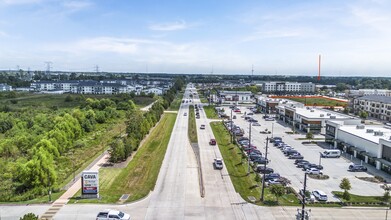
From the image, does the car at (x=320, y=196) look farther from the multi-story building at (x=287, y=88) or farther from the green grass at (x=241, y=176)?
the multi-story building at (x=287, y=88)

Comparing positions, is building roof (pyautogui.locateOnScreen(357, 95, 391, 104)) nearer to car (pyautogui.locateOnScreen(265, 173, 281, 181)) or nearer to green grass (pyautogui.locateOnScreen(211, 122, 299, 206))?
green grass (pyautogui.locateOnScreen(211, 122, 299, 206))

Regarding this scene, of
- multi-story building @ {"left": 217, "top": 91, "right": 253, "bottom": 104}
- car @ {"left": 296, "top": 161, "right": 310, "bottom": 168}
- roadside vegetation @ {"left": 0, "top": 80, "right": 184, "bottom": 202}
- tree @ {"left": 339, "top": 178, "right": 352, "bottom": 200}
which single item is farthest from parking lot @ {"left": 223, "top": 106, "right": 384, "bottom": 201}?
multi-story building @ {"left": 217, "top": 91, "right": 253, "bottom": 104}

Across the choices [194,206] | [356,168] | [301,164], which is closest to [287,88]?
[356,168]

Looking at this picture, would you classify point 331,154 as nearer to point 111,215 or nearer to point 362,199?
point 362,199

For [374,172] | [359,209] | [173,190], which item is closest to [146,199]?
[173,190]

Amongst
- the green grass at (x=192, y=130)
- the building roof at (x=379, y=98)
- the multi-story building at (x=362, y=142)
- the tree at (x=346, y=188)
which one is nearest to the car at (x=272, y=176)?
the tree at (x=346, y=188)

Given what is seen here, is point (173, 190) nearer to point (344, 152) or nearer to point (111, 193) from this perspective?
point (111, 193)
